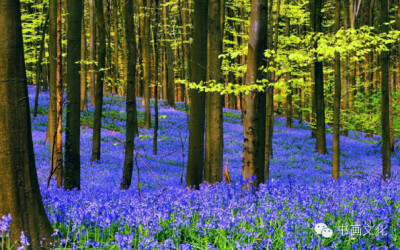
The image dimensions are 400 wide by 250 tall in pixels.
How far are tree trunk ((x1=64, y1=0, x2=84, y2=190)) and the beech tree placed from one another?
5.18 metres

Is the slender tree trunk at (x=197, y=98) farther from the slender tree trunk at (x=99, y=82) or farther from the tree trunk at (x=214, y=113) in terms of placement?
the slender tree trunk at (x=99, y=82)

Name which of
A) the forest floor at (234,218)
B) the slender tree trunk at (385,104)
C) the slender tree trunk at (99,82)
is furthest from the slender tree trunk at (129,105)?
the slender tree trunk at (385,104)

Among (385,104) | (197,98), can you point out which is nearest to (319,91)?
(385,104)

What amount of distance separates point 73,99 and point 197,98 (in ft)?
11.1

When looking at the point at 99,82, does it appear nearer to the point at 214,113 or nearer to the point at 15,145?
the point at 214,113

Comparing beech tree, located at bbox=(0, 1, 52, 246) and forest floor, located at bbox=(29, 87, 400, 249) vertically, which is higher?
beech tree, located at bbox=(0, 1, 52, 246)

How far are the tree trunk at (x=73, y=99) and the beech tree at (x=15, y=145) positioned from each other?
518 cm

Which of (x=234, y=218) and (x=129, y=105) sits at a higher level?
(x=129, y=105)

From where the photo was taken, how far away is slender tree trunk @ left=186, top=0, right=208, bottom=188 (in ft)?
31.7

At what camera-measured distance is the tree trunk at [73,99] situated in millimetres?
8656

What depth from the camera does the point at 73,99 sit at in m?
8.86

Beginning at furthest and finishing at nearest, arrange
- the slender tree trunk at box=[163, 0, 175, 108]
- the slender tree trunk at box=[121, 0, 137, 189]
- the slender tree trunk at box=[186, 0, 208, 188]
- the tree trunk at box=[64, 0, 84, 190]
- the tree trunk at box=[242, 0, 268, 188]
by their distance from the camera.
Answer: the slender tree trunk at box=[163, 0, 175, 108] → the slender tree trunk at box=[121, 0, 137, 189] → the slender tree trunk at box=[186, 0, 208, 188] → the tree trunk at box=[64, 0, 84, 190] → the tree trunk at box=[242, 0, 268, 188]

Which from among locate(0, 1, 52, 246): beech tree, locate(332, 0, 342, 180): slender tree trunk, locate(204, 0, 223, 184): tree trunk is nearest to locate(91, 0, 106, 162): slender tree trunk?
locate(204, 0, 223, 184): tree trunk

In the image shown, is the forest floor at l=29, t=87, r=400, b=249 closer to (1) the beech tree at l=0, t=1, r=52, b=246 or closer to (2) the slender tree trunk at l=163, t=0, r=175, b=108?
(1) the beech tree at l=0, t=1, r=52, b=246
